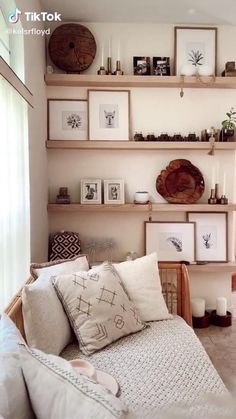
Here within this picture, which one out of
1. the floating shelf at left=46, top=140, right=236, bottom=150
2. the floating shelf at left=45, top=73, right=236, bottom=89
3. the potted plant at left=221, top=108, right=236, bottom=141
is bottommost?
the floating shelf at left=46, top=140, right=236, bottom=150

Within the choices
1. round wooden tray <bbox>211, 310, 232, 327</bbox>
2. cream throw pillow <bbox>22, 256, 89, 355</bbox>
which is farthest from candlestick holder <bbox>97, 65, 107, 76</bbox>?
round wooden tray <bbox>211, 310, 232, 327</bbox>

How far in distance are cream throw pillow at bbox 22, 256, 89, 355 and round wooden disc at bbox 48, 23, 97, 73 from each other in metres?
2.02

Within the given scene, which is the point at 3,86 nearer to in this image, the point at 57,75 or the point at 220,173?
the point at 57,75

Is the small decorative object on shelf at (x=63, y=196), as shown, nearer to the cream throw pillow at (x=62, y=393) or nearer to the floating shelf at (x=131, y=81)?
the floating shelf at (x=131, y=81)

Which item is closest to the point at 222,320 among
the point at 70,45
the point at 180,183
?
the point at 180,183

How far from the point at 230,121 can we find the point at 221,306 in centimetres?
164

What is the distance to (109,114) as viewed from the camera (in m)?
3.22

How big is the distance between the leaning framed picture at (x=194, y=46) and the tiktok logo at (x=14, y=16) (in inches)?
60.7

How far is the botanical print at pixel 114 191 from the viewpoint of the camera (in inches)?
127

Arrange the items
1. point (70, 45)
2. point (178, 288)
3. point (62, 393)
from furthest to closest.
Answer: point (70, 45) → point (178, 288) → point (62, 393)

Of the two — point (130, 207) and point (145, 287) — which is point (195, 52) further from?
point (145, 287)

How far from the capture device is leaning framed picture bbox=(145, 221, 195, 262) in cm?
328

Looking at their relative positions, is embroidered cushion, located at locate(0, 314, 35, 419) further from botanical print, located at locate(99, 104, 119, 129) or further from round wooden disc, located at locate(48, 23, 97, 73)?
round wooden disc, located at locate(48, 23, 97, 73)

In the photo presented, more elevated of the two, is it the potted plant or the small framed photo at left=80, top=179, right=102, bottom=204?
the potted plant
